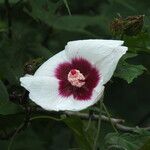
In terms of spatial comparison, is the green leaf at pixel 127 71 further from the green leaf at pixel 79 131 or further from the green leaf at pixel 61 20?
the green leaf at pixel 61 20

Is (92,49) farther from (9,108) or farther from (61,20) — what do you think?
(61,20)

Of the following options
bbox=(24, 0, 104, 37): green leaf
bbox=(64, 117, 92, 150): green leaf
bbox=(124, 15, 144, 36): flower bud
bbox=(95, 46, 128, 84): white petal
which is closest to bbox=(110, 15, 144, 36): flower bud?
bbox=(124, 15, 144, 36): flower bud

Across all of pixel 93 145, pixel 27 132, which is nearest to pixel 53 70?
pixel 93 145

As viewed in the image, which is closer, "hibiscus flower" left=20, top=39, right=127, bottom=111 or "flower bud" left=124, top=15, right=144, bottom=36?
"hibiscus flower" left=20, top=39, right=127, bottom=111

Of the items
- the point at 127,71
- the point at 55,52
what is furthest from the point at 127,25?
the point at 55,52

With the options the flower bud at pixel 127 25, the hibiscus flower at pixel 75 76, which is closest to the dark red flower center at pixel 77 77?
the hibiscus flower at pixel 75 76

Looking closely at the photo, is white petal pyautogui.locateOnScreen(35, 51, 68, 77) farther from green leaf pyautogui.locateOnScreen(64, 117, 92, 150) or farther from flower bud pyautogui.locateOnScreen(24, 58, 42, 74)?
green leaf pyautogui.locateOnScreen(64, 117, 92, 150)
